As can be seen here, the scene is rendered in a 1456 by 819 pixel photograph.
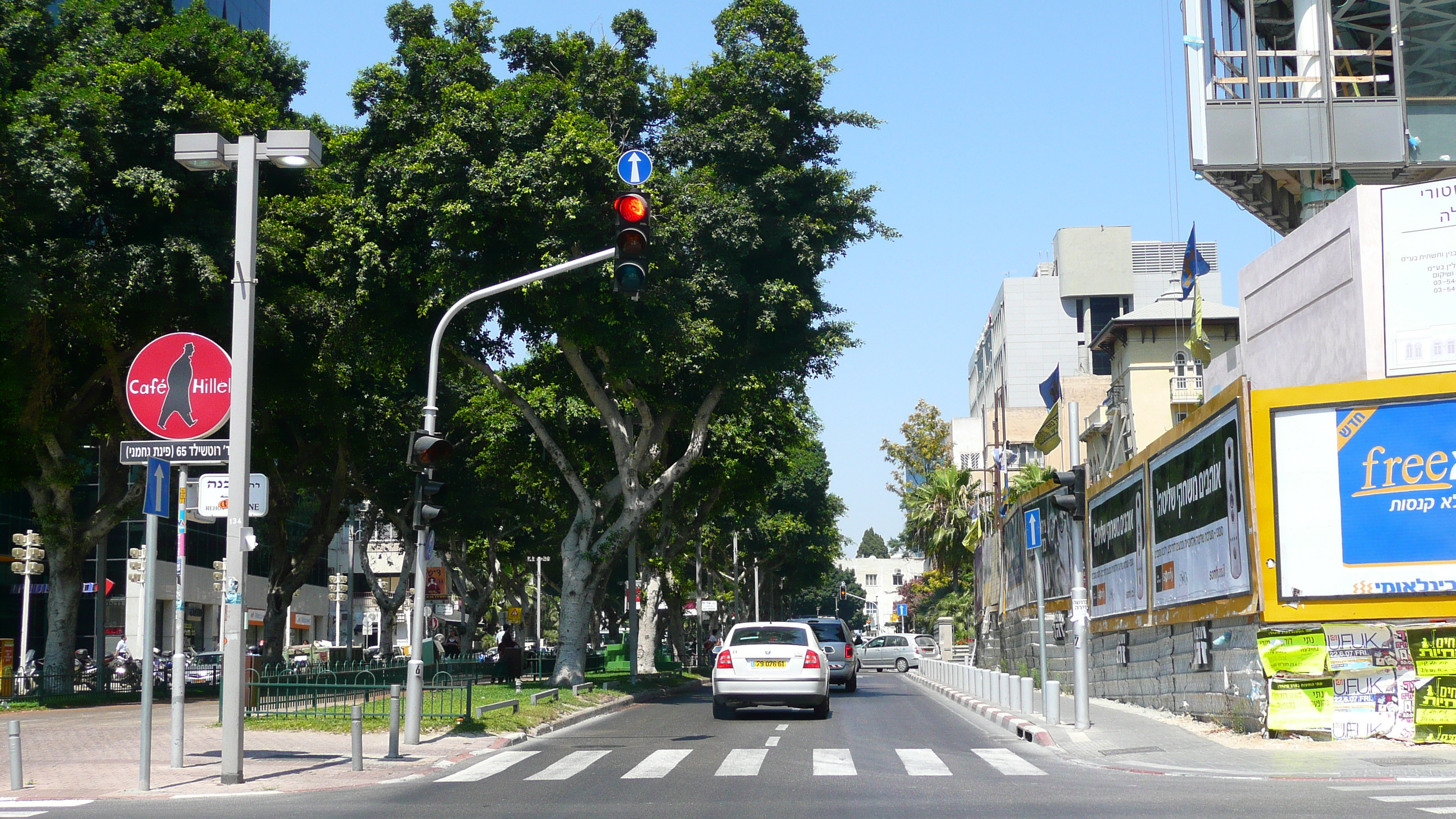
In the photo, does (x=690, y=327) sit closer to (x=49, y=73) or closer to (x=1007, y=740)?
(x=1007, y=740)

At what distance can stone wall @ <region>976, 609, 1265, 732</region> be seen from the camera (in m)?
16.1

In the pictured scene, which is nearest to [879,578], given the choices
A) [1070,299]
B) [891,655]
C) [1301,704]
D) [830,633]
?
[1070,299]

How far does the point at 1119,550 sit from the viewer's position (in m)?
23.3

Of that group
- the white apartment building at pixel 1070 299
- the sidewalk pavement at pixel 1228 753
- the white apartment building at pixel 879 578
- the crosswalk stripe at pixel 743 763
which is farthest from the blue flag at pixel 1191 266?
the white apartment building at pixel 879 578

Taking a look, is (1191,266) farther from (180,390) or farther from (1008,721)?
(180,390)

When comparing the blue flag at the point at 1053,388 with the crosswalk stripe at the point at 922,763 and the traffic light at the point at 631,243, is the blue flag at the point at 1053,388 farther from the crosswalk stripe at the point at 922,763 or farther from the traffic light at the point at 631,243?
the traffic light at the point at 631,243

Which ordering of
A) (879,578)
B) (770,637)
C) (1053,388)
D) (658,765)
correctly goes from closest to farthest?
(658,765) → (770,637) → (1053,388) → (879,578)

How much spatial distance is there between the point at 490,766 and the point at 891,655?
45.8 m

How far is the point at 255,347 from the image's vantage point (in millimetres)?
29859

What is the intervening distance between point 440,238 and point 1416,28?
2708 cm

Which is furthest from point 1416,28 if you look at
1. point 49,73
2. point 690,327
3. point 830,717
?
point 49,73

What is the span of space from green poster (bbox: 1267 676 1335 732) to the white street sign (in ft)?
38.0

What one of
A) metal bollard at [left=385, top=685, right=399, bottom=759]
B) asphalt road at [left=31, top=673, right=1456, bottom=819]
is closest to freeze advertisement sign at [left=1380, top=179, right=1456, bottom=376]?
asphalt road at [left=31, top=673, right=1456, bottom=819]

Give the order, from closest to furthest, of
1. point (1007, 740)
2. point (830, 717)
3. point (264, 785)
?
point (264, 785) < point (1007, 740) < point (830, 717)
